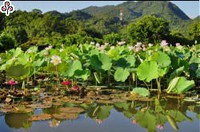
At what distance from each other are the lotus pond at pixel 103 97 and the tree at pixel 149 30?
67.1 feet

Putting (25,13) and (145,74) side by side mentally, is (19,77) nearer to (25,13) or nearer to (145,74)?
(145,74)

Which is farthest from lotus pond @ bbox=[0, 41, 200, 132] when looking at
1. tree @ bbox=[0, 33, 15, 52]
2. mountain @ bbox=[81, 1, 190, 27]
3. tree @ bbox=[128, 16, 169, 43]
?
mountain @ bbox=[81, 1, 190, 27]

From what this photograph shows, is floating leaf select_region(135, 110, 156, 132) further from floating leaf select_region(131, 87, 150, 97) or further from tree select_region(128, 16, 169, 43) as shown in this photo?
tree select_region(128, 16, 169, 43)

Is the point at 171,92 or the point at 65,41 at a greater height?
the point at 65,41

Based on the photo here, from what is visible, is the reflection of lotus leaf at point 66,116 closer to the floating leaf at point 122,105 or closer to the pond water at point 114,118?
the pond water at point 114,118

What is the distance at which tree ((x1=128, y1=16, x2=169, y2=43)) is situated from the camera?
26.7 metres

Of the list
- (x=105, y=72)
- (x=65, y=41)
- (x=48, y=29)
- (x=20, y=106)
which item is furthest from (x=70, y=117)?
(x=48, y=29)

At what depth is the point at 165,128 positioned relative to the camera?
11.3ft

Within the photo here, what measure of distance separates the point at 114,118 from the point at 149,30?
78.3 feet

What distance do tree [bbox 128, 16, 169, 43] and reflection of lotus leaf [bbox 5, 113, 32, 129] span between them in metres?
23.0

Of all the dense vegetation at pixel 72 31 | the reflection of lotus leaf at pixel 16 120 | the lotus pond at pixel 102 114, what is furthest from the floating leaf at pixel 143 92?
the dense vegetation at pixel 72 31

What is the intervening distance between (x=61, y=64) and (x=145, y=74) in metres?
1.17

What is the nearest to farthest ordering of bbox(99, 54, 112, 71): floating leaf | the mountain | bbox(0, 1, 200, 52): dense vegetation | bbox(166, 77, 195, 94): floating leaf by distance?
bbox(166, 77, 195, 94): floating leaf, bbox(99, 54, 112, 71): floating leaf, bbox(0, 1, 200, 52): dense vegetation, the mountain

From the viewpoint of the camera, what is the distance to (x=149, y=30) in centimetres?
2727
